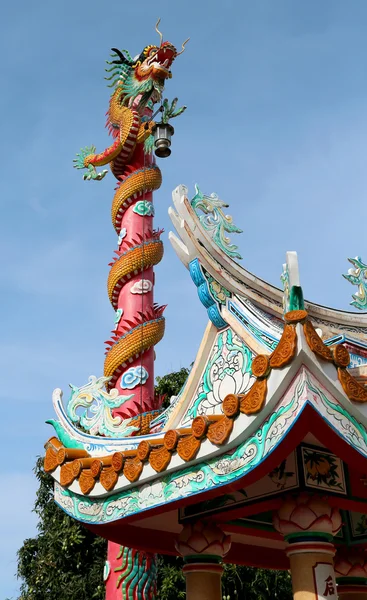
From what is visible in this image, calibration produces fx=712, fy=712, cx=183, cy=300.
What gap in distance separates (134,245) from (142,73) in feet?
9.97

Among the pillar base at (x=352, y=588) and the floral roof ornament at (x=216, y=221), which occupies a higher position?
the floral roof ornament at (x=216, y=221)

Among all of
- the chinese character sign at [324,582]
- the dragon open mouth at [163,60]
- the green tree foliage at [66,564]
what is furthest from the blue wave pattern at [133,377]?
the green tree foliage at [66,564]

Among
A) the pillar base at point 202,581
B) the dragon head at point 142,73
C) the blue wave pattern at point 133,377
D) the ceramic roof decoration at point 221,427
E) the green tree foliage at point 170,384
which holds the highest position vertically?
the dragon head at point 142,73

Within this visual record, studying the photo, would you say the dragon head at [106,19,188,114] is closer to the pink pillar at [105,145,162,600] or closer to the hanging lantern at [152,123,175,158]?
the pink pillar at [105,145,162,600]

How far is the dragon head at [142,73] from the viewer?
443 inches

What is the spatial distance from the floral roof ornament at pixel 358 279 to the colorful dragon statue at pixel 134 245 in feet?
8.80

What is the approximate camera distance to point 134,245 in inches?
410

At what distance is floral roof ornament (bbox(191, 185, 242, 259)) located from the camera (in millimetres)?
7772

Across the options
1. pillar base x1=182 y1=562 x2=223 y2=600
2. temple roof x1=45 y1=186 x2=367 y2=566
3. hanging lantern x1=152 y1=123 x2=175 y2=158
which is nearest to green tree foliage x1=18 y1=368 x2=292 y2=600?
temple roof x1=45 y1=186 x2=367 y2=566

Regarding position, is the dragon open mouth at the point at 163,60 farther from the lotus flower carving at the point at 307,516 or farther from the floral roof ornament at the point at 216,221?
the lotus flower carving at the point at 307,516

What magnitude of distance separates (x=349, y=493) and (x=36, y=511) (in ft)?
39.5

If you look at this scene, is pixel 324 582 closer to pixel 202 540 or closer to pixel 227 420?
pixel 227 420

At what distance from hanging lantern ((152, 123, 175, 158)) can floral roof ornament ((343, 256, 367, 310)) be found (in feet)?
11.1

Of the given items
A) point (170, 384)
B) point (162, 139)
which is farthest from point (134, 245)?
point (170, 384)
